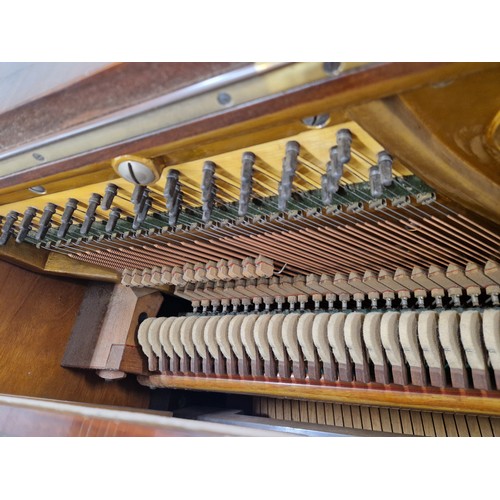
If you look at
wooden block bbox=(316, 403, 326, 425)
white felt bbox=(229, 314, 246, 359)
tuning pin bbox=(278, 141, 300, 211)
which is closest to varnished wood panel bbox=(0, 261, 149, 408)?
white felt bbox=(229, 314, 246, 359)

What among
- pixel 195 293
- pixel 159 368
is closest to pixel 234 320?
pixel 195 293

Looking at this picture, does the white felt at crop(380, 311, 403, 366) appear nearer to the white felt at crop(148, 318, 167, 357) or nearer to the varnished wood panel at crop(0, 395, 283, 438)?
the varnished wood panel at crop(0, 395, 283, 438)

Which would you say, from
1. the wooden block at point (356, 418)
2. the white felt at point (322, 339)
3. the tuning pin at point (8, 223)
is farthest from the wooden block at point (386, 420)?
the tuning pin at point (8, 223)

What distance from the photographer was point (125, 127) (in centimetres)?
109

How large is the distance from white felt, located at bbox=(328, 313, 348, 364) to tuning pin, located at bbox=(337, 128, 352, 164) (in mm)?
1100

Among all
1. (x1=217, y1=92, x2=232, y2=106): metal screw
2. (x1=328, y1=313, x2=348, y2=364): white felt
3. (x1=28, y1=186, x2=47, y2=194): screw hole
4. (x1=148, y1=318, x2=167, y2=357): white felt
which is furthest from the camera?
(x1=148, y1=318, x2=167, y2=357): white felt

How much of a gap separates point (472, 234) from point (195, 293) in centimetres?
153

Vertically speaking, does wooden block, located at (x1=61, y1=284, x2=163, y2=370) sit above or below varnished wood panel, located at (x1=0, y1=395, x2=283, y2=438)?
above

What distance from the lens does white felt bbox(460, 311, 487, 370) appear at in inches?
64.6

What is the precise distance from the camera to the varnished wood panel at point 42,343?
256 centimetres

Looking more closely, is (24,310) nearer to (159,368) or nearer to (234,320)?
(159,368)

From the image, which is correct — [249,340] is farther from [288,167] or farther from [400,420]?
[288,167]

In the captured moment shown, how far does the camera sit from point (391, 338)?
6.00 feet

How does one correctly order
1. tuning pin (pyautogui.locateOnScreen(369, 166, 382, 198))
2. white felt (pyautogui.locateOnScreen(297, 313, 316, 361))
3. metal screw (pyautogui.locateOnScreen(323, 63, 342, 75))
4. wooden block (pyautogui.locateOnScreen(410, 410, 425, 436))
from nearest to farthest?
metal screw (pyautogui.locateOnScreen(323, 63, 342, 75)) → tuning pin (pyautogui.locateOnScreen(369, 166, 382, 198)) → white felt (pyautogui.locateOnScreen(297, 313, 316, 361)) → wooden block (pyautogui.locateOnScreen(410, 410, 425, 436))
